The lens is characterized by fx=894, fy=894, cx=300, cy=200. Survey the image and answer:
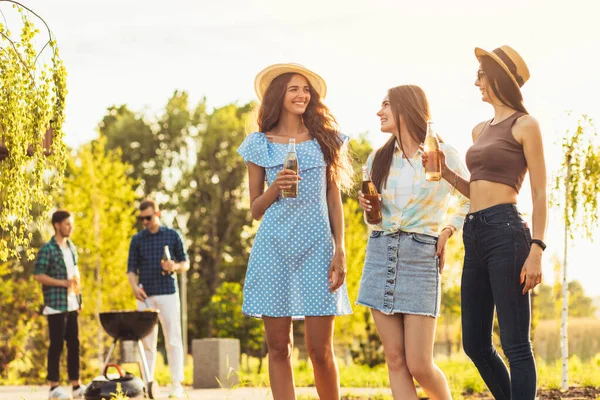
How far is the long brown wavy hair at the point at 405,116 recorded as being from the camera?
525 cm

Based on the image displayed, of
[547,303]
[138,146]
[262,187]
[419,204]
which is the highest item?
[138,146]

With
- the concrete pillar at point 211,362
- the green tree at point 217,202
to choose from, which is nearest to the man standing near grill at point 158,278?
the concrete pillar at point 211,362

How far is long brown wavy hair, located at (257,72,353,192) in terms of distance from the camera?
5.32m

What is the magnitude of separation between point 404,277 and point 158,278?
542cm

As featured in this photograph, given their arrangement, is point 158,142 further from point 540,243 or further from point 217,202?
point 540,243

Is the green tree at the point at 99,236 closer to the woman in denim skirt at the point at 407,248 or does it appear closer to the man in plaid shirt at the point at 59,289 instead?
the man in plaid shirt at the point at 59,289

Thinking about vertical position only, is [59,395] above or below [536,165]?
below

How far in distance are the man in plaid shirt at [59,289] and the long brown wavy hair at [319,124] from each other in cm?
490

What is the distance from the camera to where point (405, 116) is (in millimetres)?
5262

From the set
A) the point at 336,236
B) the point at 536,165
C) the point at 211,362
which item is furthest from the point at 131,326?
the point at 536,165

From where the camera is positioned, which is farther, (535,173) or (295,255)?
(295,255)

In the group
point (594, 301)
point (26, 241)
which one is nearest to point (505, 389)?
point (26, 241)

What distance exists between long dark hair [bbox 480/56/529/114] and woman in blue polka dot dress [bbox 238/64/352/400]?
97cm

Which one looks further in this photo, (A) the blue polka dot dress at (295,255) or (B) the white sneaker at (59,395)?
(B) the white sneaker at (59,395)
